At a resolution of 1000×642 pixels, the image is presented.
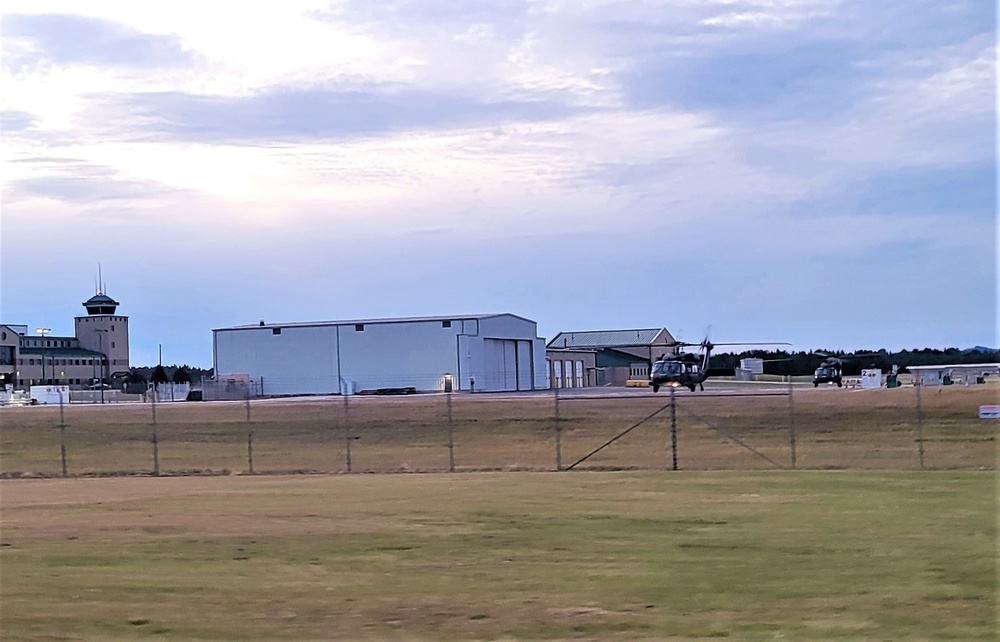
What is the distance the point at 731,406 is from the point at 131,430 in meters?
24.8

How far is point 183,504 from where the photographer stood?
22641 millimetres

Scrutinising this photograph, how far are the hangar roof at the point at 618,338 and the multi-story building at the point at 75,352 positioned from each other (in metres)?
48.9

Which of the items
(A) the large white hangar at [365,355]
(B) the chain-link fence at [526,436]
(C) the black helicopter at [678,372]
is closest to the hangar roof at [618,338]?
(A) the large white hangar at [365,355]

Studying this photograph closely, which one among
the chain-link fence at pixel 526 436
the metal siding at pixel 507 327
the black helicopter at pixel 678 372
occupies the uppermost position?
the metal siding at pixel 507 327

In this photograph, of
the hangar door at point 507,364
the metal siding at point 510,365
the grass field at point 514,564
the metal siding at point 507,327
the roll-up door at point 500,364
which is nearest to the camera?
the grass field at point 514,564

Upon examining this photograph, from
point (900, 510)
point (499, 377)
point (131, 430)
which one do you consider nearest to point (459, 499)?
point (900, 510)

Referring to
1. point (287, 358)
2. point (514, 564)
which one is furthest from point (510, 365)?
point (514, 564)

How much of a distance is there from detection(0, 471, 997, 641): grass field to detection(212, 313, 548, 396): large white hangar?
201ft

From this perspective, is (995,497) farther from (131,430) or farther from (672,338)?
(672,338)

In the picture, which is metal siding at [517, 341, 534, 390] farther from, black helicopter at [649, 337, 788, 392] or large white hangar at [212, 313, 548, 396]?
black helicopter at [649, 337, 788, 392]

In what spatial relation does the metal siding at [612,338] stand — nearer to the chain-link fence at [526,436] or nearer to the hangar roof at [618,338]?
the hangar roof at [618,338]

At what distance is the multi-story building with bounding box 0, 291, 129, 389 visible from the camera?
115438 mm

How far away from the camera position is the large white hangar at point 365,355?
85750 millimetres

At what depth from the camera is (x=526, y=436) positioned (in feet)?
137
